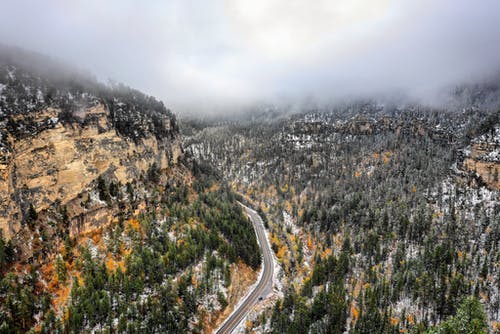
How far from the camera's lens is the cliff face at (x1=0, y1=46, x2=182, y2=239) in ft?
225

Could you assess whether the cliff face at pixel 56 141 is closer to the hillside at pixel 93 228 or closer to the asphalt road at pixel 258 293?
the hillside at pixel 93 228

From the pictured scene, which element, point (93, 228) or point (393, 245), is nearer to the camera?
point (93, 228)

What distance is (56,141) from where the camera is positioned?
257ft

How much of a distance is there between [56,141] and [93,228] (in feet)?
85.1

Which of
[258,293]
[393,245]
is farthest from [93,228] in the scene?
[393,245]

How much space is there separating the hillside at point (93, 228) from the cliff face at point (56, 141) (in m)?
0.29

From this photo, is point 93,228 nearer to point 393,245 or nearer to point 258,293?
point 258,293

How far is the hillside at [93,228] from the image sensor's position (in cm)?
6494

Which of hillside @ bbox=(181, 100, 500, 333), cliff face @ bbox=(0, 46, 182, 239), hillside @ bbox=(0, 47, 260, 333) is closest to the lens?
hillside @ bbox=(0, 47, 260, 333)

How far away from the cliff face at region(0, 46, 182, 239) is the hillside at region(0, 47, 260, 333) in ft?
0.94

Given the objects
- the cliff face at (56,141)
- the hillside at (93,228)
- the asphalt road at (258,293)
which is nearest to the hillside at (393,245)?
the asphalt road at (258,293)

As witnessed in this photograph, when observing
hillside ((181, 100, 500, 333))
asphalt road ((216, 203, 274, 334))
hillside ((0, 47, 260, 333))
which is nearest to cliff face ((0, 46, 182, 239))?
hillside ((0, 47, 260, 333))

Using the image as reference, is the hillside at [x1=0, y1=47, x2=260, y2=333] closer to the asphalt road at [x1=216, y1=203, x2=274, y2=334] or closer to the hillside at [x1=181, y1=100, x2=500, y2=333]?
the asphalt road at [x1=216, y1=203, x2=274, y2=334]

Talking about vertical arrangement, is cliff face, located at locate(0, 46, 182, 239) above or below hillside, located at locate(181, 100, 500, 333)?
above
